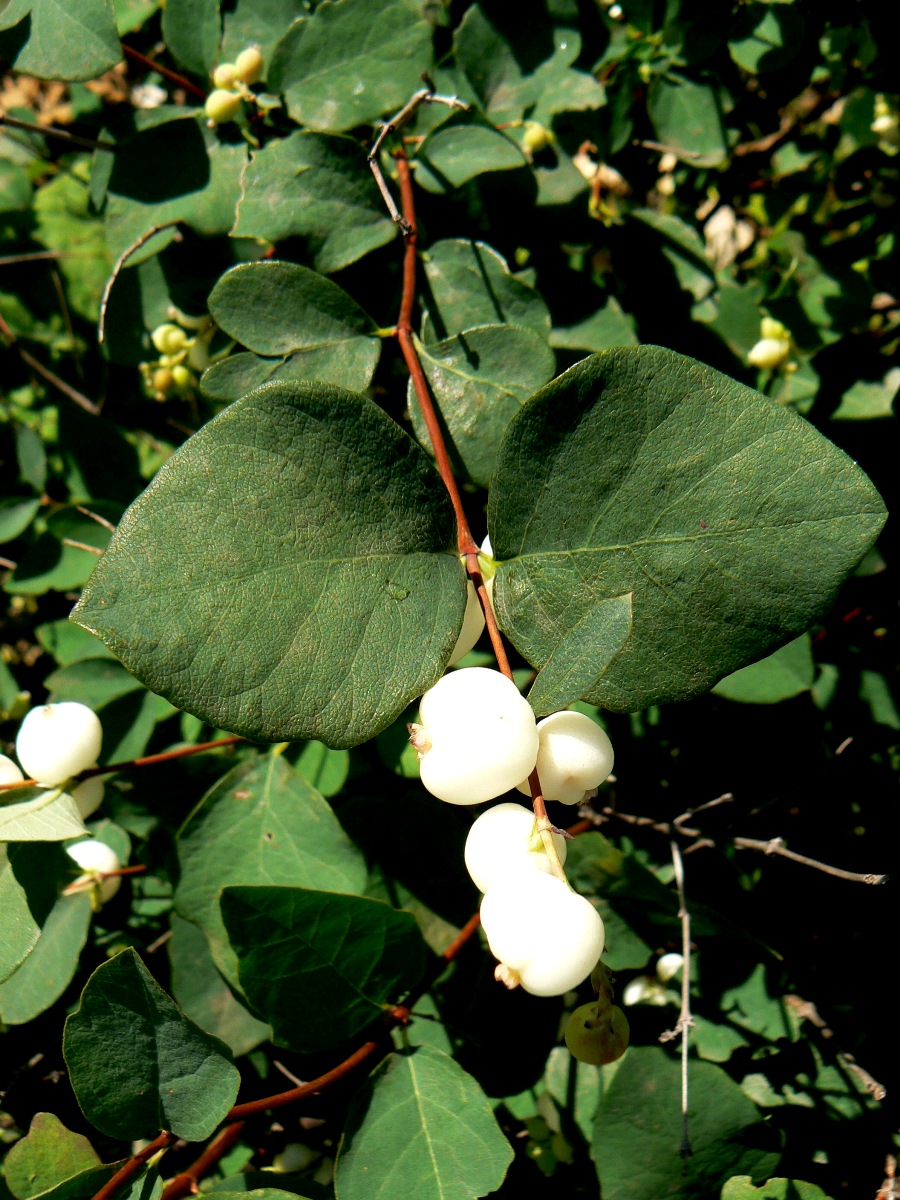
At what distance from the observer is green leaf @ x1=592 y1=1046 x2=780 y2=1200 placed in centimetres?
106

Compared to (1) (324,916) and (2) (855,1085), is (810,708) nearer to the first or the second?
(2) (855,1085)

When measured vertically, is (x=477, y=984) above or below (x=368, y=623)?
below

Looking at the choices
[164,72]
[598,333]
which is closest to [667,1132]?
[598,333]

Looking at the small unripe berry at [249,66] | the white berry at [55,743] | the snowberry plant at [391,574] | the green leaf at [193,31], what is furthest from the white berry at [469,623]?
the green leaf at [193,31]

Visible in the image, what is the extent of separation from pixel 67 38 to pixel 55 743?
2.68ft

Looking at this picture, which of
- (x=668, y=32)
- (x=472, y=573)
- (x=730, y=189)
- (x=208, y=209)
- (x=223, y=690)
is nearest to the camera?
A: (x=223, y=690)

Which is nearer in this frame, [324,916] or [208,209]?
[324,916]

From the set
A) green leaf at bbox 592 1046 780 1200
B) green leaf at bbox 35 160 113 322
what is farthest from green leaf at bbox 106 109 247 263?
green leaf at bbox 592 1046 780 1200

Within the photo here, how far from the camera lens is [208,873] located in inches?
43.2

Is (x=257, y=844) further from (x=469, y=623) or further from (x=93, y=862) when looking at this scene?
(x=469, y=623)

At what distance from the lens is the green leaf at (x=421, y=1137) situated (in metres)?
0.87

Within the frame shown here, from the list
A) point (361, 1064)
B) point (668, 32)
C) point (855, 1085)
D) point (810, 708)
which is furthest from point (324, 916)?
point (668, 32)

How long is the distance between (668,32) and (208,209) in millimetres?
756

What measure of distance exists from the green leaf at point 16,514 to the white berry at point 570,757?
1.28m
